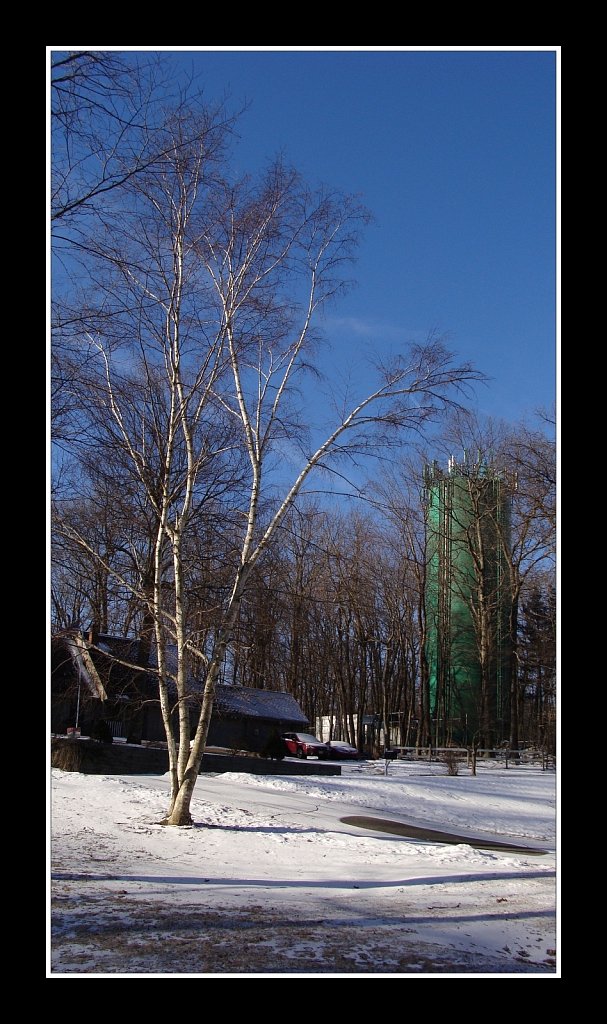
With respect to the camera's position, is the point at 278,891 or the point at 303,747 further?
the point at 303,747

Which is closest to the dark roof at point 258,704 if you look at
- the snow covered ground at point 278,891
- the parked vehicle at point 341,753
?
the parked vehicle at point 341,753

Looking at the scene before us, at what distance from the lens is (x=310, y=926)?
248 inches

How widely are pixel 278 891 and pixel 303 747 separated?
2137 cm

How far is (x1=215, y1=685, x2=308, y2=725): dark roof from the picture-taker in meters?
25.5

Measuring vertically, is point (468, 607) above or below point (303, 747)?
above

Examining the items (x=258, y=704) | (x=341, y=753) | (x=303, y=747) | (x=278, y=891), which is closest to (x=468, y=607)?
(x=341, y=753)

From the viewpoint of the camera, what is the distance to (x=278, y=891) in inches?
309

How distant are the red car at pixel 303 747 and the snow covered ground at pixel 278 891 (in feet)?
40.9

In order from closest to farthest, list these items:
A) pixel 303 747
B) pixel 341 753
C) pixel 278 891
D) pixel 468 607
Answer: pixel 278 891 < pixel 303 747 < pixel 341 753 < pixel 468 607

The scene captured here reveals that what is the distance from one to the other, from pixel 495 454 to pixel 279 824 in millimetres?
20103

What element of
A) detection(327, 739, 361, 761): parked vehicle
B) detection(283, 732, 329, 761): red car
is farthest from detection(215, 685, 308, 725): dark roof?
detection(327, 739, 361, 761): parked vehicle

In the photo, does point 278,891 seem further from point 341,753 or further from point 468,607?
point 468,607

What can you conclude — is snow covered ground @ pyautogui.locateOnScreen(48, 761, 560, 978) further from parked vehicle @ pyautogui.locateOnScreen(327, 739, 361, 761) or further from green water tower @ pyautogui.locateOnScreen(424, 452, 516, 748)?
green water tower @ pyautogui.locateOnScreen(424, 452, 516, 748)

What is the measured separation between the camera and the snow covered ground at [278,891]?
5355 millimetres
